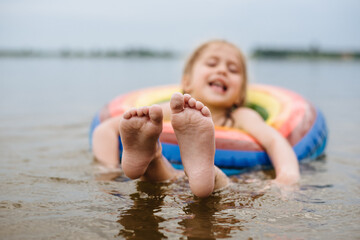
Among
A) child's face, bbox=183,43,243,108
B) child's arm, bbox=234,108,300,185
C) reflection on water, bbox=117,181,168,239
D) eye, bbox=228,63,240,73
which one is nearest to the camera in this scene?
reflection on water, bbox=117,181,168,239

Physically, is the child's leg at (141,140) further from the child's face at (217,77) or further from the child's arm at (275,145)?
the child's face at (217,77)

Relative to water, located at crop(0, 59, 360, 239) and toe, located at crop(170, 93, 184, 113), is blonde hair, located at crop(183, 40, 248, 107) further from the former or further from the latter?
toe, located at crop(170, 93, 184, 113)

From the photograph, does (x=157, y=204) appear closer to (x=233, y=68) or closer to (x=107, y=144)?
(x=107, y=144)

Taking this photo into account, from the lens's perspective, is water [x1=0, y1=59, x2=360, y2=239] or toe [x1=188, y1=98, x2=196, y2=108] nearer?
water [x1=0, y1=59, x2=360, y2=239]

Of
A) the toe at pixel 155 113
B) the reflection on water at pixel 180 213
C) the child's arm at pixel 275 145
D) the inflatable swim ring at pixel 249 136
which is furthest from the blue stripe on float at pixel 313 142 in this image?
the toe at pixel 155 113

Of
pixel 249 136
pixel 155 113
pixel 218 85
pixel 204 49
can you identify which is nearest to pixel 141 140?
pixel 155 113

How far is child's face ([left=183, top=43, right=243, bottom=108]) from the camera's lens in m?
3.03

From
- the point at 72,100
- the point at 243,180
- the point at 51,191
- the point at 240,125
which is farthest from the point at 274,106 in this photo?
the point at 72,100

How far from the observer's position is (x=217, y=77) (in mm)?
3020

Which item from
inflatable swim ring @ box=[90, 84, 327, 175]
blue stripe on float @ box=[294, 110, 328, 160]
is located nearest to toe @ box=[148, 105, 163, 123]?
inflatable swim ring @ box=[90, 84, 327, 175]

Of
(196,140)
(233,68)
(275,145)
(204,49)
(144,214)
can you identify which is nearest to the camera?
(144,214)

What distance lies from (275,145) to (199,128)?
3.31 ft

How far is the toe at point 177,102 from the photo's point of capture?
1854 mm

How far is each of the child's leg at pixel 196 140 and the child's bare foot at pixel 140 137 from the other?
0.32ft
